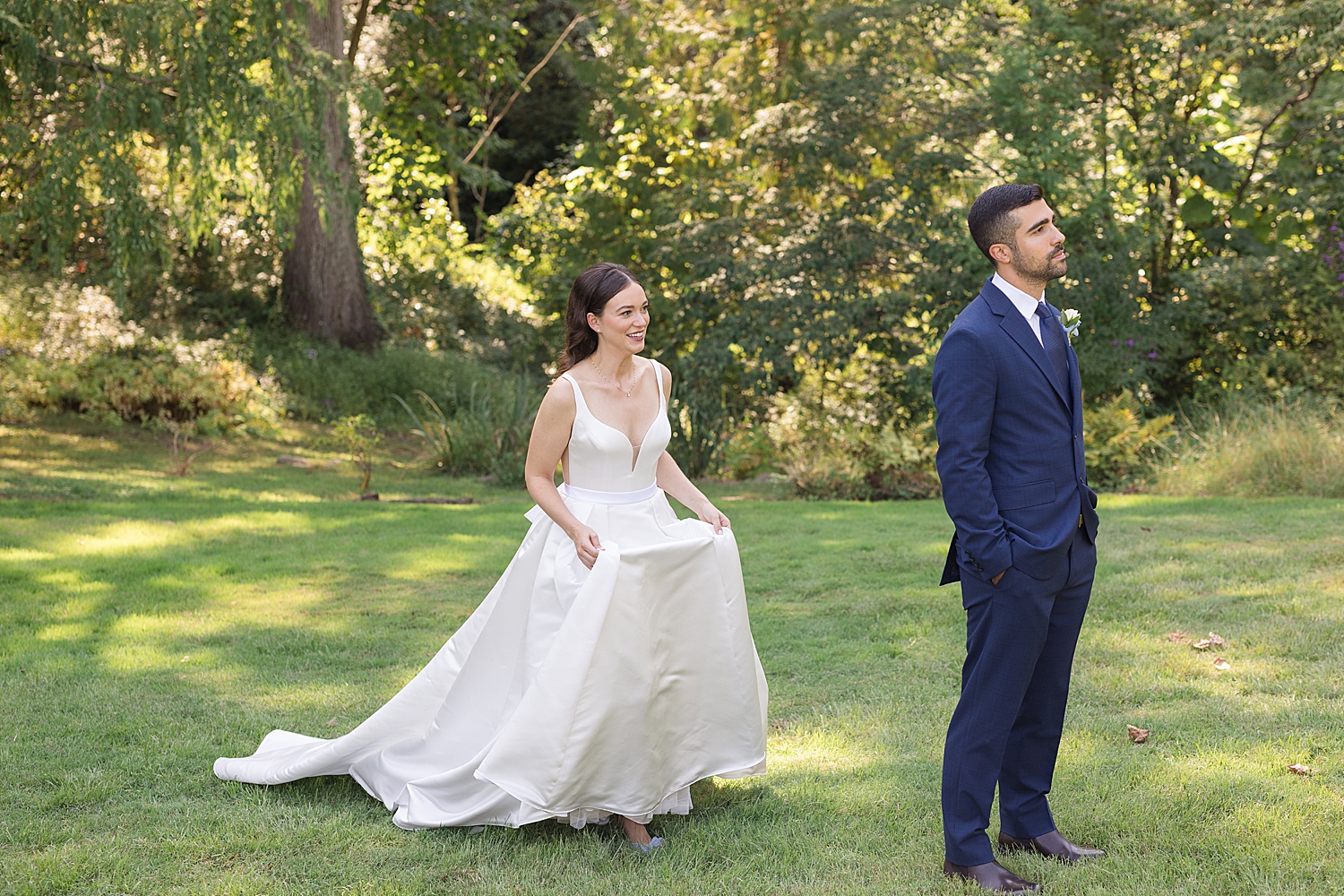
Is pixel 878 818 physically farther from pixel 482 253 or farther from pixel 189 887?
pixel 482 253

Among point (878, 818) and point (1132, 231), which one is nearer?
point (878, 818)

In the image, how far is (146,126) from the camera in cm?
963

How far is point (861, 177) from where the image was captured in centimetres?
1304

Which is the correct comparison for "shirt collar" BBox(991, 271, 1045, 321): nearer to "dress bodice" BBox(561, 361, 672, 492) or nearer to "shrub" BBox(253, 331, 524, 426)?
"dress bodice" BBox(561, 361, 672, 492)

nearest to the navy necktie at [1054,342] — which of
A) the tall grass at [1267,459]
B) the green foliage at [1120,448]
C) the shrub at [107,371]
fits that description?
the tall grass at [1267,459]

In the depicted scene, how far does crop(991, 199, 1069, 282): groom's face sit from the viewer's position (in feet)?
10.4

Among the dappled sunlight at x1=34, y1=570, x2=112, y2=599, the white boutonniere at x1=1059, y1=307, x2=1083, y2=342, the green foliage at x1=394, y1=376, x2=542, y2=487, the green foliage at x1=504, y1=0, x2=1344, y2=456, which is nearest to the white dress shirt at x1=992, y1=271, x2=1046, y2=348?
the white boutonniere at x1=1059, y1=307, x2=1083, y2=342

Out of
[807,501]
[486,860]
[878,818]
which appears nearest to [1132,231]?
[807,501]

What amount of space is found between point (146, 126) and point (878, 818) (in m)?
8.52

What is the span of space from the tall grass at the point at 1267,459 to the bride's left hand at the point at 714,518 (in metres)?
7.52

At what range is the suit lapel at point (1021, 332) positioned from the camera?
3174 millimetres

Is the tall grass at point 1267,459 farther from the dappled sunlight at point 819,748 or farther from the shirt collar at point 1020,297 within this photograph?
the shirt collar at point 1020,297

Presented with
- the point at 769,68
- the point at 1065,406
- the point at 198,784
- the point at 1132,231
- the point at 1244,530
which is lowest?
the point at 198,784

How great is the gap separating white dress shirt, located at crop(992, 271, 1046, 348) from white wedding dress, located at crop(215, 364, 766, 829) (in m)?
1.22
